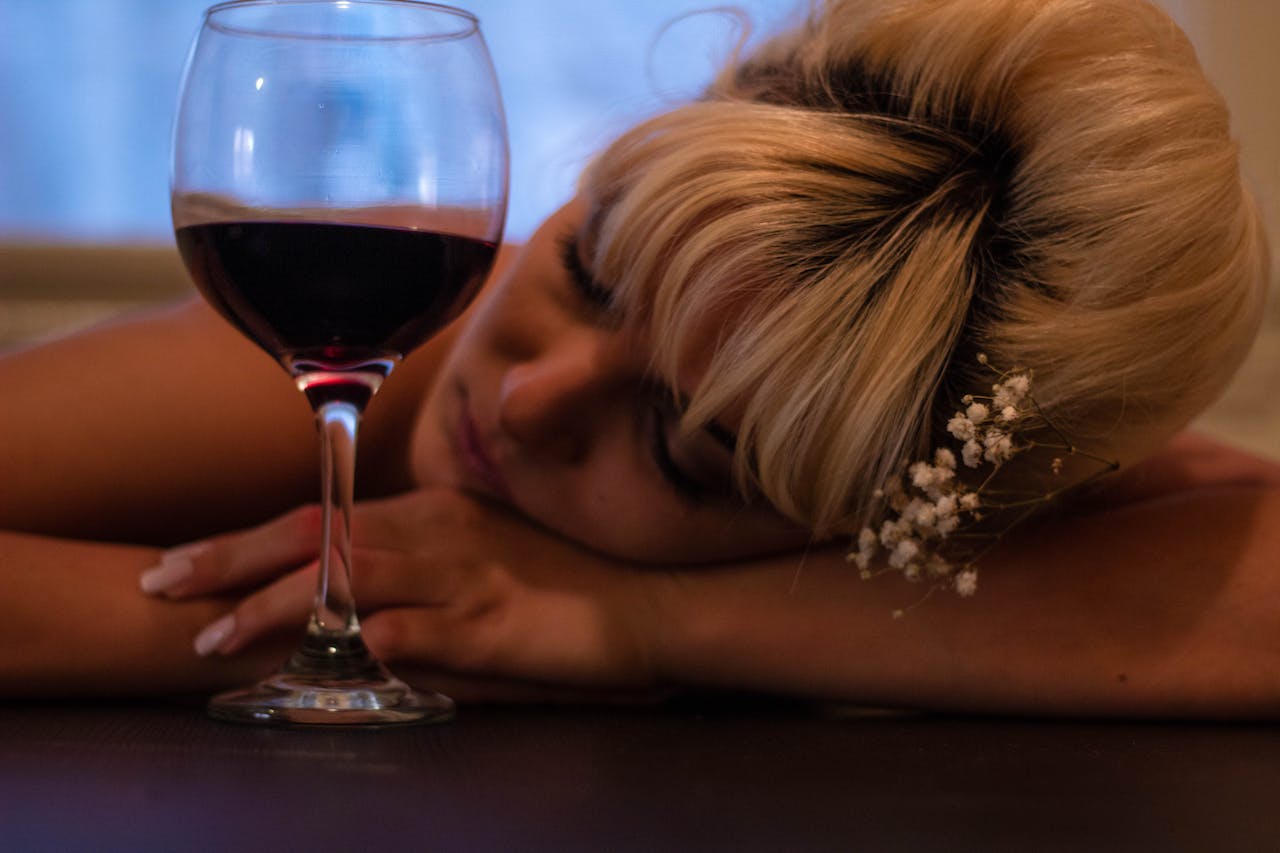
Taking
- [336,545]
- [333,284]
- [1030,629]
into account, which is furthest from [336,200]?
[1030,629]

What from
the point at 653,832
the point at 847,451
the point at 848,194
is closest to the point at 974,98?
the point at 848,194

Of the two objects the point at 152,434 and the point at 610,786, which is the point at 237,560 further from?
the point at 610,786

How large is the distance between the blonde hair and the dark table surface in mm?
188

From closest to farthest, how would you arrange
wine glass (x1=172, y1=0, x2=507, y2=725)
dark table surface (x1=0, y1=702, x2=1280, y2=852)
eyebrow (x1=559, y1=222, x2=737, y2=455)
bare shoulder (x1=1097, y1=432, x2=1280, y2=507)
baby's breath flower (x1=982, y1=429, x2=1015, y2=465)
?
dark table surface (x1=0, y1=702, x2=1280, y2=852)
wine glass (x1=172, y1=0, x2=507, y2=725)
baby's breath flower (x1=982, y1=429, x2=1015, y2=465)
eyebrow (x1=559, y1=222, x2=737, y2=455)
bare shoulder (x1=1097, y1=432, x2=1280, y2=507)

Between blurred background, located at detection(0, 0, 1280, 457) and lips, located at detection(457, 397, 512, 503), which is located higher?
blurred background, located at detection(0, 0, 1280, 457)

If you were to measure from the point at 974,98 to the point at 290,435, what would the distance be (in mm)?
606

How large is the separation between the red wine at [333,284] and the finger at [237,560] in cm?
18

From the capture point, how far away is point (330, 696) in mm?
678

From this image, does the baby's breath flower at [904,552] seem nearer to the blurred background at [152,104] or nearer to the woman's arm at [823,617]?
the woman's arm at [823,617]

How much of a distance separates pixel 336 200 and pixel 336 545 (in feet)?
0.59

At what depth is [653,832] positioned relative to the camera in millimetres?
471

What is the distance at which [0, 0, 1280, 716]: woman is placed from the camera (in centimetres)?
79

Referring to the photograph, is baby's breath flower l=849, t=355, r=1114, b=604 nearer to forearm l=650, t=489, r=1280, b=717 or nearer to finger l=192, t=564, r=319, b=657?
forearm l=650, t=489, r=1280, b=717

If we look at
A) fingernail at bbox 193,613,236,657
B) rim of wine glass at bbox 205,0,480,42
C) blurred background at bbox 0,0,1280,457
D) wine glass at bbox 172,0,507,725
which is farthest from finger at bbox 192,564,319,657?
blurred background at bbox 0,0,1280,457
